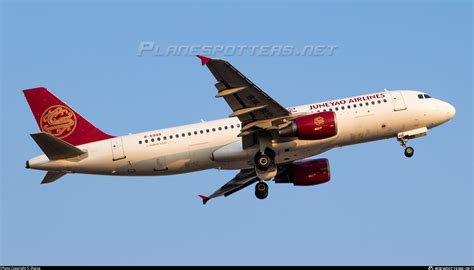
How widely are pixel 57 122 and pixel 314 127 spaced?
685 inches

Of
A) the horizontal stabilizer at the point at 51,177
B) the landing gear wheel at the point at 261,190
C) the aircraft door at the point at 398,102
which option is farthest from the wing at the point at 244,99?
the horizontal stabilizer at the point at 51,177

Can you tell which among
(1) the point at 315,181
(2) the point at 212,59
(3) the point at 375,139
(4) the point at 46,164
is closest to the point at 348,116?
(3) the point at 375,139

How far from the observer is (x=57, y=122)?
188 feet

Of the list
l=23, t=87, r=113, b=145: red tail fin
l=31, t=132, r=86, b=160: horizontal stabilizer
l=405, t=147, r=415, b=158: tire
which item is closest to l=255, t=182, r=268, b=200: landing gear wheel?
l=405, t=147, r=415, b=158: tire

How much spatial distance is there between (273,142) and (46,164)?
582 inches

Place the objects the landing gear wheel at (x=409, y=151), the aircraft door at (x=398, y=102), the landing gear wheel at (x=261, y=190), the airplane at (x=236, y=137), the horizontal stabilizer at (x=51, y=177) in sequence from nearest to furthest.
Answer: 1. the airplane at (x=236, y=137)
2. the horizontal stabilizer at (x=51, y=177)
3. the aircraft door at (x=398, y=102)
4. the landing gear wheel at (x=409, y=151)
5. the landing gear wheel at (x=261, y=190)

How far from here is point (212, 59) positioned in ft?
159

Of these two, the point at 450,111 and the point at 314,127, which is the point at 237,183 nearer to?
the point at 314,127

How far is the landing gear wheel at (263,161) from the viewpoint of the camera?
55.8 m

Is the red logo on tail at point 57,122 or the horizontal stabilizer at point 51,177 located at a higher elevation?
the red logo on tail at point 57,122

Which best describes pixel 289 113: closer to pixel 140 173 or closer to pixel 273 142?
pixel 273 142

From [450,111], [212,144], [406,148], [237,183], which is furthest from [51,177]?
[450,111]

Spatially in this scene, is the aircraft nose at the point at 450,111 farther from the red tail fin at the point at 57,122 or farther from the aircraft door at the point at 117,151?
the red tail fin at the point at 57,122

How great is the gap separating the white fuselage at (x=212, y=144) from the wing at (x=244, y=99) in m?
2.07
